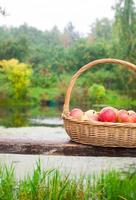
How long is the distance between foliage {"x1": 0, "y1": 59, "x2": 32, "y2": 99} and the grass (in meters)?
17.2

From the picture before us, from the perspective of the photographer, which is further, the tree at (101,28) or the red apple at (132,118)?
the tree at (101,28)

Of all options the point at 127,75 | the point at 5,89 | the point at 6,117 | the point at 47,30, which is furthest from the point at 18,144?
the point at 47,30

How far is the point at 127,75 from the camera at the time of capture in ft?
67.1

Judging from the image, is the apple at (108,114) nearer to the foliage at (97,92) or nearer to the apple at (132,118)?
the apple at (132,118)

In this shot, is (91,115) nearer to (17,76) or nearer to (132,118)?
(132,118)

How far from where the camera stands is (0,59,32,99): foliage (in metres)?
19.0

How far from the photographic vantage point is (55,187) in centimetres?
154

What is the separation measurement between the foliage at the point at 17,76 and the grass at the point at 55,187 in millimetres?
17243

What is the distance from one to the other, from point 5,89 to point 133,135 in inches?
705

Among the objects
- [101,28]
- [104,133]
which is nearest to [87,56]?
[101,28]

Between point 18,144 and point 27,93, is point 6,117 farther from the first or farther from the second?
point 18,144

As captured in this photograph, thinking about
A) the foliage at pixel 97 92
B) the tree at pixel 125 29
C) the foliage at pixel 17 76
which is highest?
the tree at pixel 125 29

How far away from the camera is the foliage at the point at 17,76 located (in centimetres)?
1900

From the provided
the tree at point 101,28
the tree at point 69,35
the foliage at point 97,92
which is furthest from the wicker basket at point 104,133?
the tree at point 69,35
